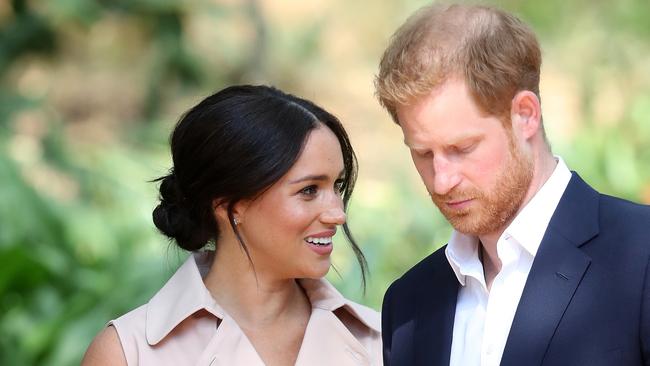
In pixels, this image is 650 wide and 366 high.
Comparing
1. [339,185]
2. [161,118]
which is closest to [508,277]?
[339,185]

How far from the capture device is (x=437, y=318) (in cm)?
280

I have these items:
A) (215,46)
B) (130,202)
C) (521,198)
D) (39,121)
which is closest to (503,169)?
(521,198)

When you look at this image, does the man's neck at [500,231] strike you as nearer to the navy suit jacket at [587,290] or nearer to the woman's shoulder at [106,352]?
the navy suit jacket at [587,290]

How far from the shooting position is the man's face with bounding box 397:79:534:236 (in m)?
2.51

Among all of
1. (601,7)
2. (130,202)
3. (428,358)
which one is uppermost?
(601,7)

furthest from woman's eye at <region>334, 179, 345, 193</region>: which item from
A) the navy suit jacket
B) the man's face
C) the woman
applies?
the navy suit jacket

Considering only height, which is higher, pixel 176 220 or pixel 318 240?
pixel 176 220

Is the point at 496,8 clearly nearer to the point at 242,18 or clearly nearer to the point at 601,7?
the point at 601,7

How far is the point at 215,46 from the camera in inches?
435

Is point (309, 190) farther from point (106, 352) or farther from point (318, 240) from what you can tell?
point (106, 352)

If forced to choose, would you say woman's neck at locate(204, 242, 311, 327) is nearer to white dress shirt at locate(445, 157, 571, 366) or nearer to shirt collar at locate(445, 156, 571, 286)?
white dress shirt at locate(445, 157, 571, 366)

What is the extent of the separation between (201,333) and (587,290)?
3.78 feet

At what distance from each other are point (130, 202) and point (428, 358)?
3938 mm

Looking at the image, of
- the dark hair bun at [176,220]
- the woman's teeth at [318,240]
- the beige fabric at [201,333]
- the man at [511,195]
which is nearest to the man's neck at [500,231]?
the man at [511,195]
